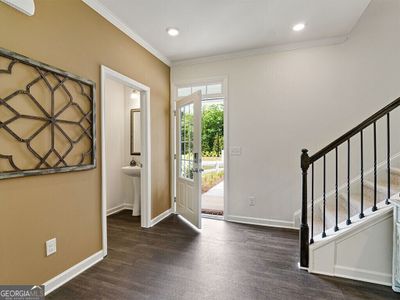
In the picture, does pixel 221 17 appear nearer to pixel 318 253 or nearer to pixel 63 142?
pixel 63 142

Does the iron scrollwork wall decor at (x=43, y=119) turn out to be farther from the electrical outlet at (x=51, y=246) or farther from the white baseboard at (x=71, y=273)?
the white baseboard at (x=71, y=273)

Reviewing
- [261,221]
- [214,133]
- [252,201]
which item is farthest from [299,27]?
[214,133]

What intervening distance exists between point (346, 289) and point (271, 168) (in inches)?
69.1

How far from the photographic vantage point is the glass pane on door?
3.43 m

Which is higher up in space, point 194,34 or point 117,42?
point 194,34

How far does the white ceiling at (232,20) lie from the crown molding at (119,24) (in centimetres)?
3

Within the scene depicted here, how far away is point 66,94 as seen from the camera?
1.98 m

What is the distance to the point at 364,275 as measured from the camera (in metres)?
1.94

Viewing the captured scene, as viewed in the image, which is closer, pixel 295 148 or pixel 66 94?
pixel 66 94

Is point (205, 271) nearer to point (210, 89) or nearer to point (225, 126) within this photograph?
point (225, 126)

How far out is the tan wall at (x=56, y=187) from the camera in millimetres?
1581

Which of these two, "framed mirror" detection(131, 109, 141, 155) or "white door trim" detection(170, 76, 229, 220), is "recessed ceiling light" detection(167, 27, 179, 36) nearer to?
"white door trim" detection(170, 76, 229, 220)

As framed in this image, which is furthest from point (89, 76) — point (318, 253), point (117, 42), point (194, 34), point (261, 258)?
point (318, 253)

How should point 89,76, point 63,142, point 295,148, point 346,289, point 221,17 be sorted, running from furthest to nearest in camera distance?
point 295,148 < point 221,17 < point 89,76 < point 63,142 < point 346,289
